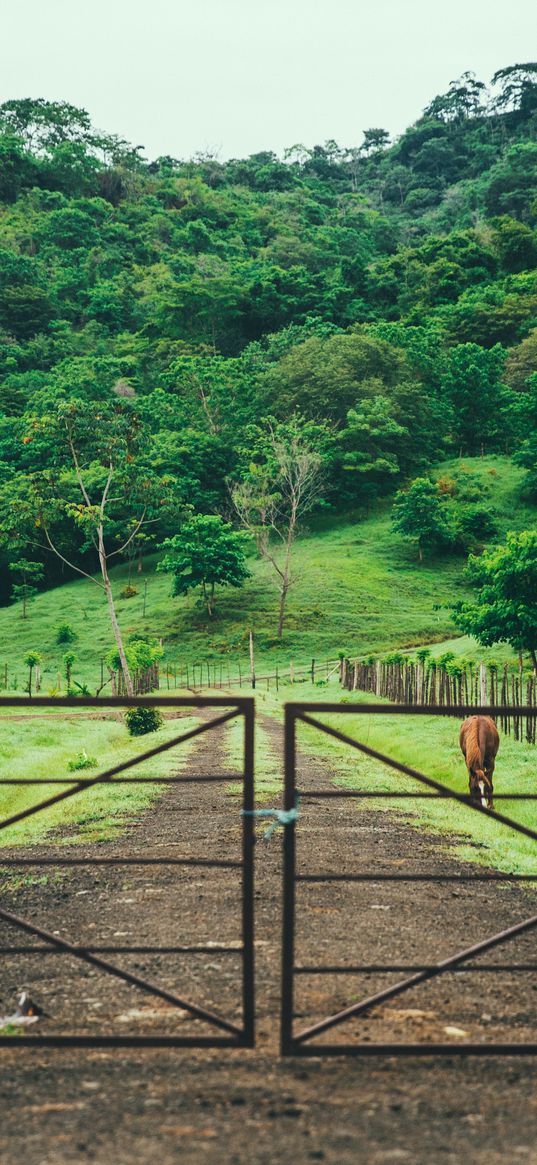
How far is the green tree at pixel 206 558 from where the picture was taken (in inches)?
2296

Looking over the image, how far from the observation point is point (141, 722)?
25375 millimetres

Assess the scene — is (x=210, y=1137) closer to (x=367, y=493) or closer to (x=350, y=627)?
(x=350, y=627)

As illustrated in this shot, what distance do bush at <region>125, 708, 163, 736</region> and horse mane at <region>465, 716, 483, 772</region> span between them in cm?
1358

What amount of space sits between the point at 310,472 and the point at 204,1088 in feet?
208

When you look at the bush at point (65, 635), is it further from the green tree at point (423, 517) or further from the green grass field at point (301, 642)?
the green tree at point (423, 517)

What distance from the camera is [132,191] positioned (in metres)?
123

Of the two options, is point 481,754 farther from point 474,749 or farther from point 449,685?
point 449,685

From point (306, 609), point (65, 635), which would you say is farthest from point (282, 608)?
point (65, 635)

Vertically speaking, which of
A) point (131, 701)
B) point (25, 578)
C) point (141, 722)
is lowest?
point (141, 722)

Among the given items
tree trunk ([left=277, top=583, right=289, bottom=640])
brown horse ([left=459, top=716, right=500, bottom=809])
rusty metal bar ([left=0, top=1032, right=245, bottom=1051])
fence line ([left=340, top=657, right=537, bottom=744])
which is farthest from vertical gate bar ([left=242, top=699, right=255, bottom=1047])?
tree trunk ([left=277, top=583, right=289, bottom=640])

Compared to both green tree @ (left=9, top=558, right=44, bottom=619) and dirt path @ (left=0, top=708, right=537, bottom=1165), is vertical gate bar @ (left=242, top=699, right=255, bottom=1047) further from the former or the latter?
green tree @ (left=9, top=558, right=44, bottom=619)

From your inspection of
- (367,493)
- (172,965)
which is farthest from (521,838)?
(367,493)

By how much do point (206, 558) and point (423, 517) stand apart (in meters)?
14.7

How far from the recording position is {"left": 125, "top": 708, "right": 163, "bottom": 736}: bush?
83.0ft
